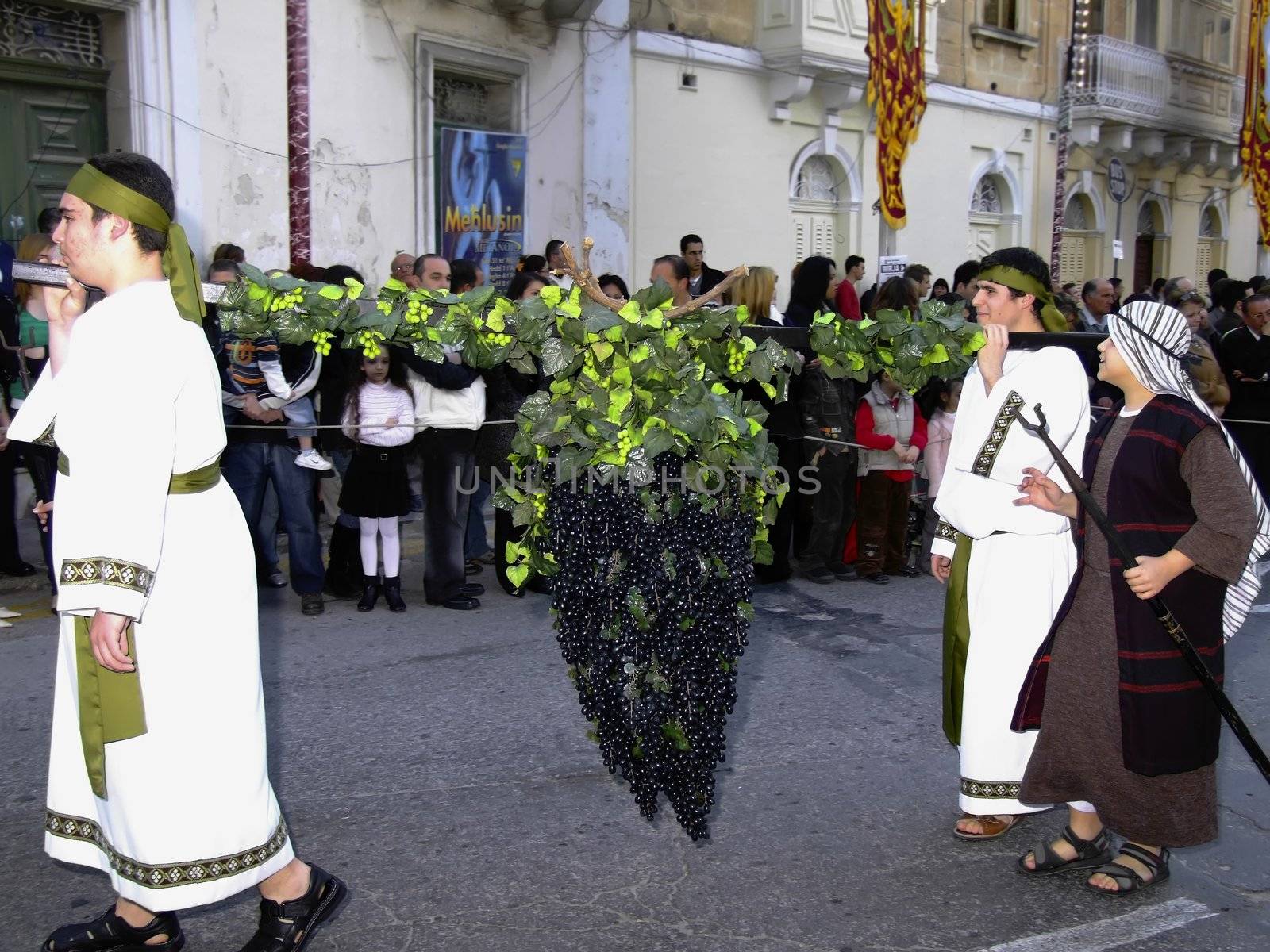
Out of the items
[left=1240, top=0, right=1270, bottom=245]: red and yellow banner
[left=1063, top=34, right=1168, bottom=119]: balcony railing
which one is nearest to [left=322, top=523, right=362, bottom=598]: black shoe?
[left=1063, top=34, right=1168, bottom=119]: balcony railing

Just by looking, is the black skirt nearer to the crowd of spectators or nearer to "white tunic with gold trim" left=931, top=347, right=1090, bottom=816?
the crowd of spectators

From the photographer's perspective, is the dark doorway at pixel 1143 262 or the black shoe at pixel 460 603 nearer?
the black shoe at pixel 460 603

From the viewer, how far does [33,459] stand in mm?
7027

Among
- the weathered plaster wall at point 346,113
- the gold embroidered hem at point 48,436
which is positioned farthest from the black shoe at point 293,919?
the weathered plaster wall at point 346,113

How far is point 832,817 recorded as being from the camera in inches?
181

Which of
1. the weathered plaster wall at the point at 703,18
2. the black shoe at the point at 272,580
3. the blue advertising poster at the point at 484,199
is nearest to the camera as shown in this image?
the black shoe at the point at 272,580

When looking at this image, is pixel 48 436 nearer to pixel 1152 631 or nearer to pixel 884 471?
pixel 1152 631

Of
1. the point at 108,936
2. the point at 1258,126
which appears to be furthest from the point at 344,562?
the point at 1258,126

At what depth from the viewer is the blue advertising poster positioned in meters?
13.8

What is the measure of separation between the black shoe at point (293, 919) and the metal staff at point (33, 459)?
3557 mm

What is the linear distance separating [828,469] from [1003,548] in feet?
13.1

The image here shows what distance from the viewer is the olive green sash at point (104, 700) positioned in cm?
323

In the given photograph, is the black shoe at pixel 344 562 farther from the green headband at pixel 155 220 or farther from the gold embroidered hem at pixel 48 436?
the green headband at pixel 155 220

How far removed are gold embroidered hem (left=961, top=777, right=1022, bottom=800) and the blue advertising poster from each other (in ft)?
33.4
